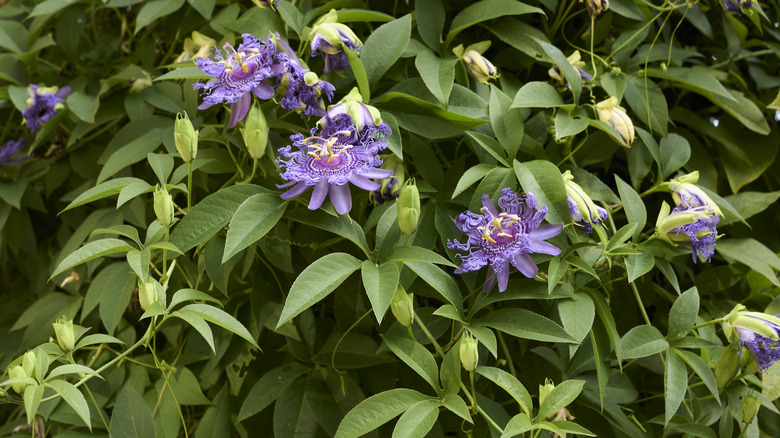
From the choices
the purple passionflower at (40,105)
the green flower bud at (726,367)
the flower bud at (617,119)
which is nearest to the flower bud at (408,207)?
the flower bud at (617,119)

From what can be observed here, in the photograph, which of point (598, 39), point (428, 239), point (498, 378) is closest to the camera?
point (498, 378)

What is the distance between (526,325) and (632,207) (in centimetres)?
24

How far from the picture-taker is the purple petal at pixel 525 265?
0.73 metres

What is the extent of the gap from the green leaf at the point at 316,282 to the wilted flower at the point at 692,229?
0.41 metres

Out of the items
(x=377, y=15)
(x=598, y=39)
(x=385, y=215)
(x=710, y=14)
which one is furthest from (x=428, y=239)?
(x=710, y=14)

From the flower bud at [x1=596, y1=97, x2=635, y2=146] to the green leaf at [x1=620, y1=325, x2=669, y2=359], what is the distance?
247mm

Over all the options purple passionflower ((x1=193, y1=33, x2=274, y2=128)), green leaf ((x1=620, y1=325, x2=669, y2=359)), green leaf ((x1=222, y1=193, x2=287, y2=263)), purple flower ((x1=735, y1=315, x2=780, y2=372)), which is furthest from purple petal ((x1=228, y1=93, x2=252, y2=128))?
purple flower ((x1=735, y1=315, x2=780, y2=372))

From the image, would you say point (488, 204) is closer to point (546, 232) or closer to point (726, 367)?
point (546, 232)

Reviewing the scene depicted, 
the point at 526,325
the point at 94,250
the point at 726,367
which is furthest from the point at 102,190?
the point at 726,367

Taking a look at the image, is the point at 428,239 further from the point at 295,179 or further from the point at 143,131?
the point at 143,131

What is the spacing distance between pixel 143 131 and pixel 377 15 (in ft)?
1.39

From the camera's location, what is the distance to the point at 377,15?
863 mm

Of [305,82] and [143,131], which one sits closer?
[305,82]

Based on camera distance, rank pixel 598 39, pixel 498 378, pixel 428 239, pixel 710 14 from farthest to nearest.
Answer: pixel 710 14 → pixel 598 39 → pixel 428 239 → pixel 498 378
